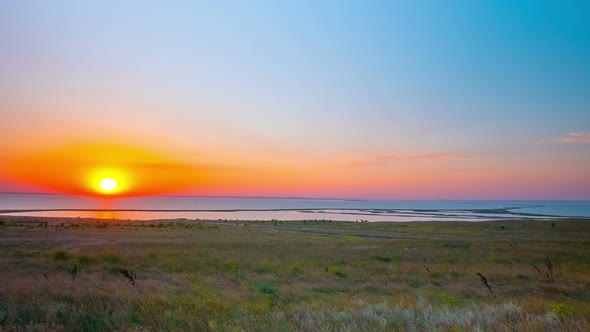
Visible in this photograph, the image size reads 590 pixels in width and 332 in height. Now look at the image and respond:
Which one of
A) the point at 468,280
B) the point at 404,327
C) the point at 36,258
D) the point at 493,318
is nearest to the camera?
the point at 404,327

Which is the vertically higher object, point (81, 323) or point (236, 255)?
point (81, 323)

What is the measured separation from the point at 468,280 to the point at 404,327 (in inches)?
453

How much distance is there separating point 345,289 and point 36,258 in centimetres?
1865

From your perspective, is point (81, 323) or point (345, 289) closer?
point (81, 323)

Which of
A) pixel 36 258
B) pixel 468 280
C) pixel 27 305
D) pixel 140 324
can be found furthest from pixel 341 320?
pixel 36 258

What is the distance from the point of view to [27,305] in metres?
7.83

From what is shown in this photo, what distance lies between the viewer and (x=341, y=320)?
6.74m

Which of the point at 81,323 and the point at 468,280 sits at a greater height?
the point at 81,323

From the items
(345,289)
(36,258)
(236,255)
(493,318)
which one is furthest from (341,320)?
(36,258)

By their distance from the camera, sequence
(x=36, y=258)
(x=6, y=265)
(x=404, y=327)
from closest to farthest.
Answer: (x=404, y=327) < (x=6, y=265) < (x=36, y=258)

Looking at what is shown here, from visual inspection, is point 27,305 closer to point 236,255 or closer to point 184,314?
point 184,314

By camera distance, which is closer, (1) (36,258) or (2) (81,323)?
(2) (81,323)

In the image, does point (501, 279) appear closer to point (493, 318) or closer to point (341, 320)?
point (493, 318)

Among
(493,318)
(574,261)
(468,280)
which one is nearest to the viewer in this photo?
(493,318)
